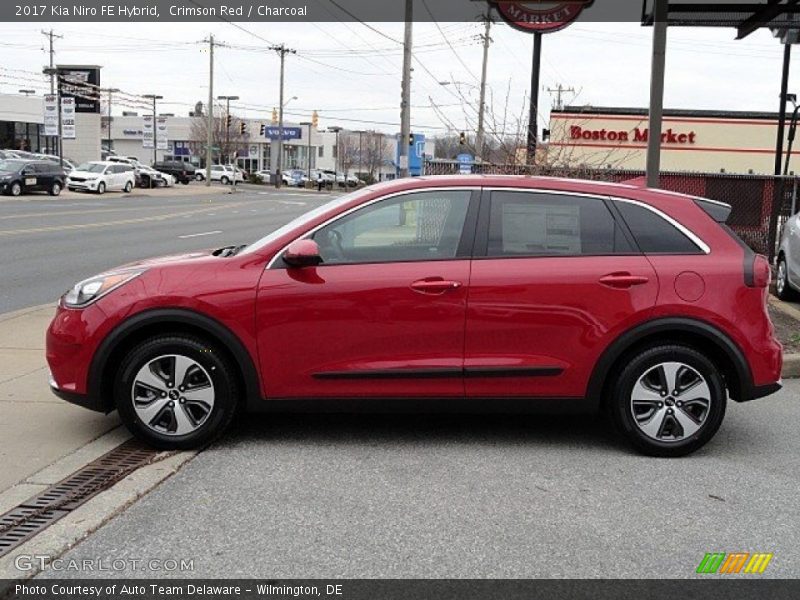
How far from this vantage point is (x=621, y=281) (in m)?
5.01

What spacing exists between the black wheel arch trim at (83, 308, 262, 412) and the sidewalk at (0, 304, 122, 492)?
0.41 metres

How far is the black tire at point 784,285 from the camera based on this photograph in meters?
10.6

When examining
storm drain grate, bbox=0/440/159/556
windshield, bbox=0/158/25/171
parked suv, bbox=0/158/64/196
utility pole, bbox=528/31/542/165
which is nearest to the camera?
storm drain grate, bbox=0/440/159/556

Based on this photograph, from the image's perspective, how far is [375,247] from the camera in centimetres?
516

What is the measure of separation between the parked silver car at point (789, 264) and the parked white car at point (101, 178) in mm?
40882

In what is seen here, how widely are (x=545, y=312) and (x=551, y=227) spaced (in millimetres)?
549

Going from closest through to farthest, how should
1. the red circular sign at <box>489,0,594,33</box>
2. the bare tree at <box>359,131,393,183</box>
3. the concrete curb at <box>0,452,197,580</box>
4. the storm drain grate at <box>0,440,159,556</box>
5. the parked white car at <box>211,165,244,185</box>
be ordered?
1. the concrete curb at <box>0,452,197,580</box>
2. the storm drain grate at <box>0,440,159,556</box>
3. the red circular sign at <box>489,0,594,33</box>
4. the parked white car at <box>211,165,244,185</box>
5. the bare tree at <box>359,131,393,183</box>

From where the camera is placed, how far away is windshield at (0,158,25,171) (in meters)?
38.2

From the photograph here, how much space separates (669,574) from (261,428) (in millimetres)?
2843

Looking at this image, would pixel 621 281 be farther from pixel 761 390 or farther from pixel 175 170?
pixel 175 170

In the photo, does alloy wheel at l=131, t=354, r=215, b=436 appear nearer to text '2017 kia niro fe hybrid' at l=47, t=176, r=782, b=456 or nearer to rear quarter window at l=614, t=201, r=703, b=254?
text '2017 kia niro fe hybrid' at l=47, t=176, r=782, b=456

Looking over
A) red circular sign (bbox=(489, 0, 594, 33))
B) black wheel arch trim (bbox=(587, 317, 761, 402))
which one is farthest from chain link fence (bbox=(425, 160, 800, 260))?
black wheel arch trim (bbox=(587, 317, 761, 402))

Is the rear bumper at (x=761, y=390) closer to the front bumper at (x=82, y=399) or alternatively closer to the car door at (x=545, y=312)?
the car door at (x=545, y=312)

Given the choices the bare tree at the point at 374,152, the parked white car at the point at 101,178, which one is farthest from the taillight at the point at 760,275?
the bare tree at the point at 374,152
